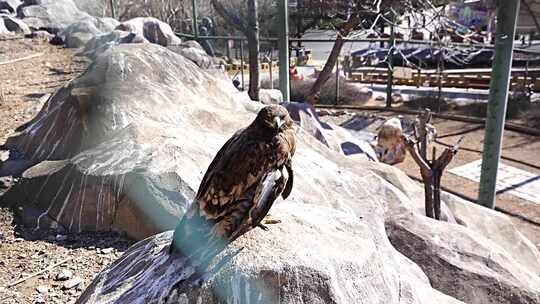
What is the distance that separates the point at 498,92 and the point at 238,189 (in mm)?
4827

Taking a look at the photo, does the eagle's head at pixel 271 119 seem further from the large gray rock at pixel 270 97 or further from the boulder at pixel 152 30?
the boulder at pixel 152 30

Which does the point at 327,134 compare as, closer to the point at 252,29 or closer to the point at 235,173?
the point at 252,29

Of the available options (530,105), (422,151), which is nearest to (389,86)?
(530,105)

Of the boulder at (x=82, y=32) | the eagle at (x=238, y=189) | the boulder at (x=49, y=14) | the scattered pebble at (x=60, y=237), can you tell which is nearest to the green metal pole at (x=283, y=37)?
the scattered pebble at (x=60, y=237)

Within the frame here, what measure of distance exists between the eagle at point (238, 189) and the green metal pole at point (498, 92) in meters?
4.48

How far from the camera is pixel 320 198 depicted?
3.70 meters

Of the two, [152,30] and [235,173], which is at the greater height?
[152,30]

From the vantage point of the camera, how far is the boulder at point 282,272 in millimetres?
1955

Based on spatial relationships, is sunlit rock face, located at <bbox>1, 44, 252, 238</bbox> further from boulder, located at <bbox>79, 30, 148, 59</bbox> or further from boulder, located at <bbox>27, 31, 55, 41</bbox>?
boulder, located at <bbox>27, 31, 55, 41</bbox>

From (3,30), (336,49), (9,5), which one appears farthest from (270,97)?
(9,5)

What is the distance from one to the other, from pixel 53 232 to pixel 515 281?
3403 millimetres

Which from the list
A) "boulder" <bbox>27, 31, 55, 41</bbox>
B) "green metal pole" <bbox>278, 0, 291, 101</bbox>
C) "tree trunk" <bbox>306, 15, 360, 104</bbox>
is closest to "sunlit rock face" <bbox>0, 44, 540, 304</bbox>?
"green metal pole" <bbox>278, 0, 291, 101</bbox>

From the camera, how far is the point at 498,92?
579cm

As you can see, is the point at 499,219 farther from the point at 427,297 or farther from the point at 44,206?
the point at 44,206
